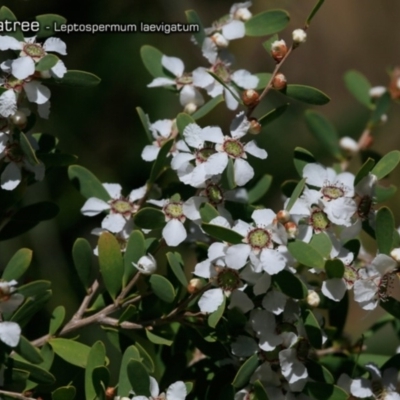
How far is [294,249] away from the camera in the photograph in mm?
724

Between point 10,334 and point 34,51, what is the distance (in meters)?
0.30

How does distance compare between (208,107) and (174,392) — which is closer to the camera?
(174,392)

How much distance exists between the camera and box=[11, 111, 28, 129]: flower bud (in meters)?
0.76

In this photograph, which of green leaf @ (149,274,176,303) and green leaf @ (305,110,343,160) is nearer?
green leaf @ (149,274,176,303)

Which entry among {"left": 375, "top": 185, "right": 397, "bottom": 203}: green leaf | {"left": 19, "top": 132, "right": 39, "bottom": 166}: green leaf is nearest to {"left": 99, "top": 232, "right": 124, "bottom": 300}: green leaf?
{"left": 19, "top": 132, "right": 39, "bottom": 166}: green leaf

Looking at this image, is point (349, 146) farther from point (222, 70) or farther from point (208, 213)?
point (208, 213)

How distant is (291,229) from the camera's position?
0.73 meters

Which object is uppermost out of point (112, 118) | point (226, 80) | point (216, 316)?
point (226, 80)

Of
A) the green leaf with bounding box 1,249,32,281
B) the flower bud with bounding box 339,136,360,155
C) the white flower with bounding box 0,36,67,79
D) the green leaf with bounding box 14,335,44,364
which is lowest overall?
the green leaf with bounding box 14,335,44,364

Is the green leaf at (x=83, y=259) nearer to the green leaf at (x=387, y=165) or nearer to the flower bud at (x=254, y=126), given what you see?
the flower bud at (x=254, y=126)

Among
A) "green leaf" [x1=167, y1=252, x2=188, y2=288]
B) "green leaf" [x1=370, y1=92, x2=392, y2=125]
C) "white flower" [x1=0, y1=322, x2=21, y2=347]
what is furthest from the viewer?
"green leaf" [x1=370, y1=92, x2=392, y2=125]

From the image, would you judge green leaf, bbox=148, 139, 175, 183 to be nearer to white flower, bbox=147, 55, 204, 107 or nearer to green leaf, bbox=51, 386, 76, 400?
white flower, bbox=147, 55, 204, 107

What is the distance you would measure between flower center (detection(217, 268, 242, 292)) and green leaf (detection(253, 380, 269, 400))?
100 millimetres

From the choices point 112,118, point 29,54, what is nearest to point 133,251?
point 29,54
